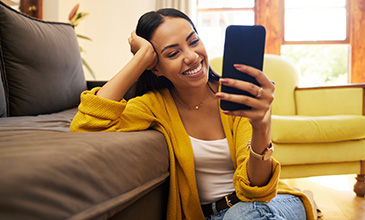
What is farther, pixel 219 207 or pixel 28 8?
pixel 28 8

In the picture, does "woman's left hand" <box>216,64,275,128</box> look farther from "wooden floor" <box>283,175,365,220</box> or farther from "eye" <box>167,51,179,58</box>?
"wooden floor" <box>283,175,365,220</box>

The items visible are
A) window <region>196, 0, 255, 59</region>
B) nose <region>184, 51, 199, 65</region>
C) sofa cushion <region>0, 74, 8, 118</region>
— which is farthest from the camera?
window <region>196, 0, 255, 59</region>

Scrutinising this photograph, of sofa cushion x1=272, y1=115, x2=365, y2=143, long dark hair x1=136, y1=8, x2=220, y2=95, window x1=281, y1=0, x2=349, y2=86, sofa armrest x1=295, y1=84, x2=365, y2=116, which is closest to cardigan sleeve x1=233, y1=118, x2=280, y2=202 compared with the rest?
long dark hair x1=136, y1=8, x2=220, y2=95

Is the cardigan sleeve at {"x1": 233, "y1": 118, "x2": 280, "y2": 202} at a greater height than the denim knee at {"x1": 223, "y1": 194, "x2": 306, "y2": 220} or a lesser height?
greater

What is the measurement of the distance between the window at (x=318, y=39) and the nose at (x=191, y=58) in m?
3.10

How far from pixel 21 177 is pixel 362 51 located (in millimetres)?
4035

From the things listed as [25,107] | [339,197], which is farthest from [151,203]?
[339,197]

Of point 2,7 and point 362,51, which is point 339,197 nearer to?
point 2,7

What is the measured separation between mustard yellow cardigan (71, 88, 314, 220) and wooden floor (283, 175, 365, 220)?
0.78 m

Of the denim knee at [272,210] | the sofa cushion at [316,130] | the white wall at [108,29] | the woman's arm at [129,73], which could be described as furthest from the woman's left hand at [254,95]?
the white wall at [108,29]

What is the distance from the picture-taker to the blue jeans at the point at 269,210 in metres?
0.79

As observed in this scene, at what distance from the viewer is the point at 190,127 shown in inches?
38.9

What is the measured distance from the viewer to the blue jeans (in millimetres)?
789

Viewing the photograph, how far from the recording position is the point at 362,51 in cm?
368
